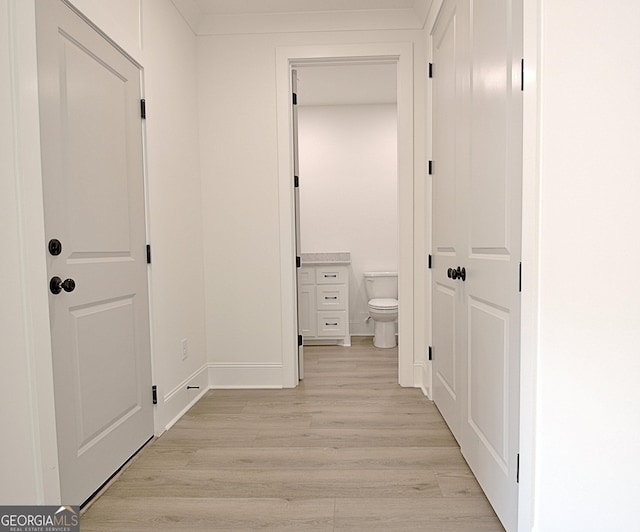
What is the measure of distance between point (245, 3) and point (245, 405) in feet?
9.08

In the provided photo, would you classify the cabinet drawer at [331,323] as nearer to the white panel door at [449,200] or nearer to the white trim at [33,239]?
the white panel door at [449,200]

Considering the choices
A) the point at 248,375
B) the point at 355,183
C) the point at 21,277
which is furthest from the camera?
the point at 355,183

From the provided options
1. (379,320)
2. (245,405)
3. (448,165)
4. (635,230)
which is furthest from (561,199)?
(379,320)

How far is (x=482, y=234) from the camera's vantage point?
175 cm

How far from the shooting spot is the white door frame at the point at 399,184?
120 inches

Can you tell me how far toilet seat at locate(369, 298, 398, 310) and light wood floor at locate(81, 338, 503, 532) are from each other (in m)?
1.41

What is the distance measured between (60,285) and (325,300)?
10.5 feet

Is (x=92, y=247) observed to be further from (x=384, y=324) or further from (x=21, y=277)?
(x=384, y=324)

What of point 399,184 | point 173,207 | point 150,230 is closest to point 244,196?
point 173,207

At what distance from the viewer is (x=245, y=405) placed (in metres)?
2.83

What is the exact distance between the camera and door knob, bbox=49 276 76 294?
1519mm

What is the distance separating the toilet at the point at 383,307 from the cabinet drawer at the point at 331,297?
1.01 ft
